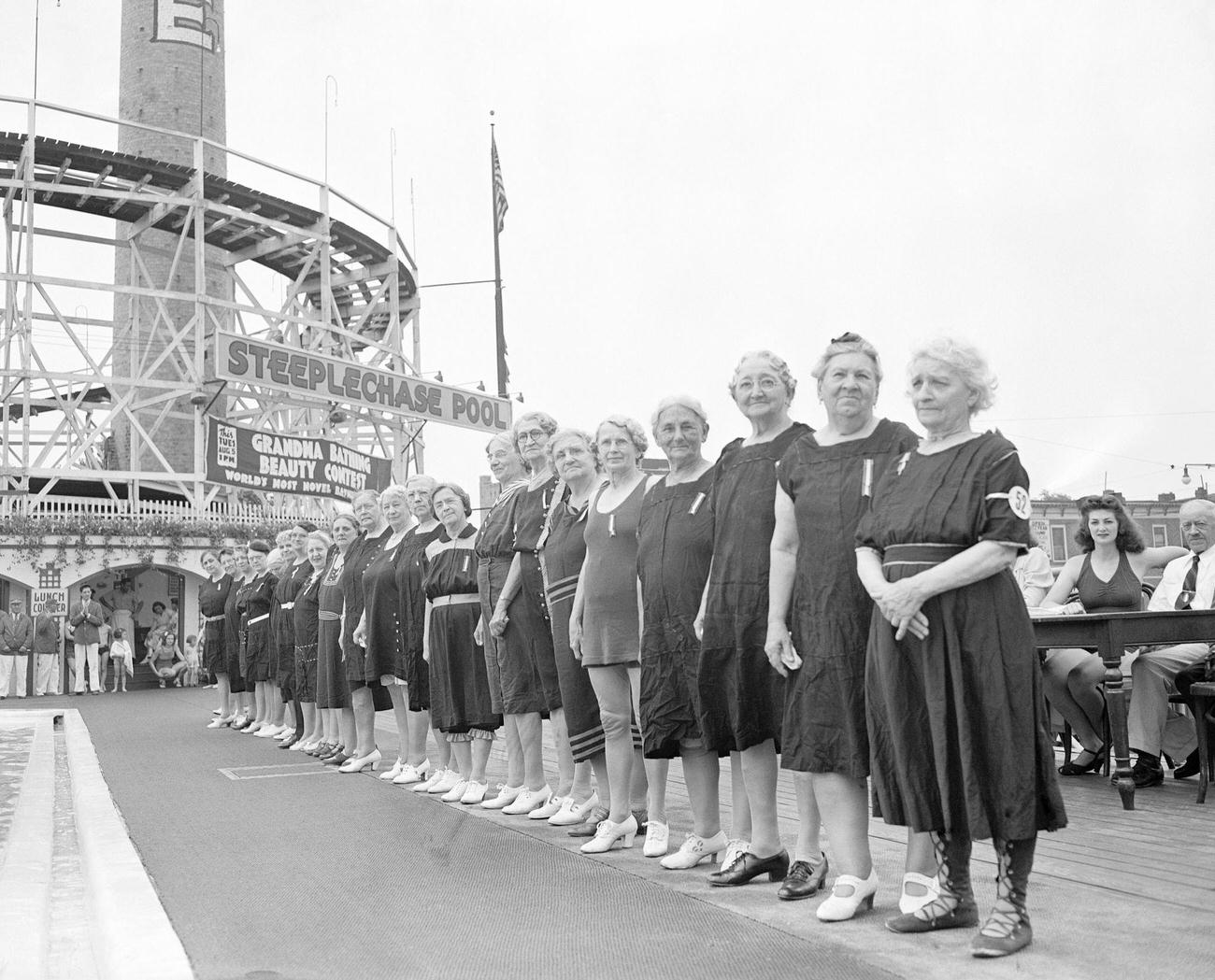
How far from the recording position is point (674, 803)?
6.35 m

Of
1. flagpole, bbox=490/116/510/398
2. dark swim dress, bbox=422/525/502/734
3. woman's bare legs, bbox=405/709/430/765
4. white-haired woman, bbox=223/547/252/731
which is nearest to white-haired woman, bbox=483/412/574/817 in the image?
dark swim dress, bbox=422/525/502/734

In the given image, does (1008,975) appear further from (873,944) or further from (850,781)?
(850,781)

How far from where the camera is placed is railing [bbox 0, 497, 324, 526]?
23.2 metres

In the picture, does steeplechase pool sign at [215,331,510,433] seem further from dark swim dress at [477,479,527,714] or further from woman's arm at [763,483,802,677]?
woman's arm at [763,483,802,677]

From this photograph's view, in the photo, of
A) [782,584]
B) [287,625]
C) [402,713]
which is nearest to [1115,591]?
[782,584]

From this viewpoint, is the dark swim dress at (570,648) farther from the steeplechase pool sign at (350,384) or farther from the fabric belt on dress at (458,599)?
the steeplechase pool sign at (350,384)

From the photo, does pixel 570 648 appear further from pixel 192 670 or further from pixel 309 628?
pixel 192 670

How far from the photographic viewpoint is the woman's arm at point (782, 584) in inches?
151

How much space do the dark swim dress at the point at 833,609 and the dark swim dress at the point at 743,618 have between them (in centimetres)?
25

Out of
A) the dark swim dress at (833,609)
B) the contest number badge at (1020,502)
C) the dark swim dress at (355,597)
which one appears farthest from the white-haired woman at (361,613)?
the contest number badge at (1020,502)

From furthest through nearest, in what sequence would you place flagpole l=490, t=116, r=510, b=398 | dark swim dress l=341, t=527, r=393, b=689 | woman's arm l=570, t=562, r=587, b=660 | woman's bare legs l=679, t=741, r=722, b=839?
flagpole l=490, t=116, r=510, b=398 < dark swim dress l=341, t=527, r=393, b=689 < woman's arm l=570, t=562, r=587, b=660 < woman's bare legs l=679, t=741, r=722, b=839

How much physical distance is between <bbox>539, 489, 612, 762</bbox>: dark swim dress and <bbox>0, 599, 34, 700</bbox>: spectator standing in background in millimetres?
17504

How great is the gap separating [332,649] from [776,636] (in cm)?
539

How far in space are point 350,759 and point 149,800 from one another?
175 centimetres
